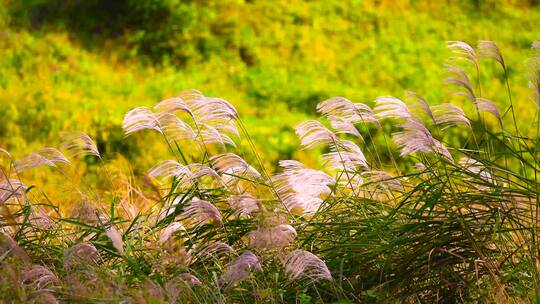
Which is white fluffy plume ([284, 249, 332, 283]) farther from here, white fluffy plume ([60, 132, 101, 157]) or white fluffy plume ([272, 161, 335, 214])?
white fluffy plume ([60, 132, 101, 157])

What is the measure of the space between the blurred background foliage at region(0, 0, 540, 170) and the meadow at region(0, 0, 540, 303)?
1.5 inches

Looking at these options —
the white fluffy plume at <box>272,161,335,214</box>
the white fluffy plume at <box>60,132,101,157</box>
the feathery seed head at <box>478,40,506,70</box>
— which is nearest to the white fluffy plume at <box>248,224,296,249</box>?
the white fluffy plume at <box>272,161,335,214</box>

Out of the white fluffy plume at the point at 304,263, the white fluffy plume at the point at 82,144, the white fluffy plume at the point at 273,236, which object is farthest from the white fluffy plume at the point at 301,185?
the white fluffy plume at the point at 82,144

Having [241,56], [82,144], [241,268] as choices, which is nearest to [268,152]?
[241,56]

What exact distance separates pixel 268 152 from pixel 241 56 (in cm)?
365

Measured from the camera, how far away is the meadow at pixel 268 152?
3893 mm

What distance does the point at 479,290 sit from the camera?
12.8 feet

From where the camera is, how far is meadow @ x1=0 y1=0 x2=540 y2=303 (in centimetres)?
389

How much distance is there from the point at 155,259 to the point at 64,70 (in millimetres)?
10619

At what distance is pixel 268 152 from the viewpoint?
12305 mm

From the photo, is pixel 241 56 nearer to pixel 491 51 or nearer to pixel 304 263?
pixel 491 51

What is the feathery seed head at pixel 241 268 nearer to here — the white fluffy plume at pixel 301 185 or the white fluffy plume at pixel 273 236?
the white fluffy plume at pixel 273 236

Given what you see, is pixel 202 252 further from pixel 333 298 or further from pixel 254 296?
pixel 333 298

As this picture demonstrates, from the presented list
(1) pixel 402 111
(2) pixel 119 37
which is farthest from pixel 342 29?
(1) pixel 402 111
